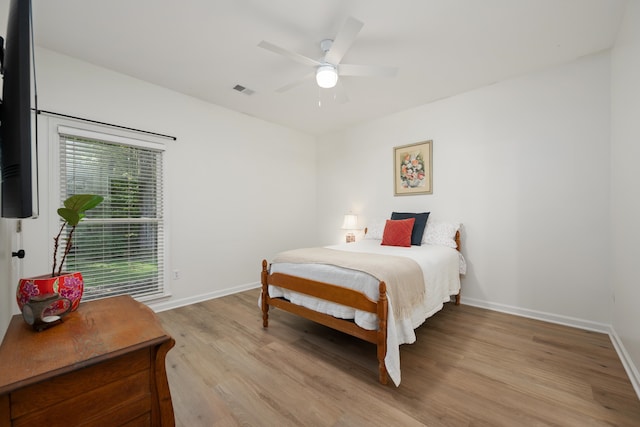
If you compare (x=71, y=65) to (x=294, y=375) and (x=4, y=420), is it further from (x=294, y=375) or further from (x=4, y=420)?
(x=294, y=375)

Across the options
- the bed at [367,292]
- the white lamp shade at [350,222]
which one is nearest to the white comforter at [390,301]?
the bed at [367,292]

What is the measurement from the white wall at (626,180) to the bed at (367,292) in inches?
48.9

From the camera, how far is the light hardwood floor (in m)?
1.53

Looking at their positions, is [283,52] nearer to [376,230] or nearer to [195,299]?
[376,230]

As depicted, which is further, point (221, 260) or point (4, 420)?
point (221, 260)

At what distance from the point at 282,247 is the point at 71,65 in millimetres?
3294

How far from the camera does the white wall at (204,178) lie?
2.54 m

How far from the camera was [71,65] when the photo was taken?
259 centimetres

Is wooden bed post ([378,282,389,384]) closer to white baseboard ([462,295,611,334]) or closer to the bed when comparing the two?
the bed

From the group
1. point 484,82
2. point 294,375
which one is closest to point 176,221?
point 294,375

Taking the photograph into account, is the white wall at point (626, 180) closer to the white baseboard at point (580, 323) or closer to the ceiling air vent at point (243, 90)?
the white baseboard at point (580, 323)

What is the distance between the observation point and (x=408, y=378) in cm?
186

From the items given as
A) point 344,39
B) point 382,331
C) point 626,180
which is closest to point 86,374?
point 382,331

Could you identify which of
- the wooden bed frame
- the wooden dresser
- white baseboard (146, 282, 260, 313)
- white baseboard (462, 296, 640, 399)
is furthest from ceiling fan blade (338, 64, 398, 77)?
white baseboard (146, 282, 260, 313)
